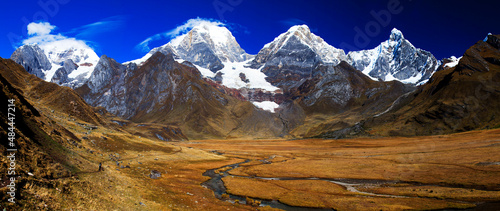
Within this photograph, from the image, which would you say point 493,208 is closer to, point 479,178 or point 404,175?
point 479,178

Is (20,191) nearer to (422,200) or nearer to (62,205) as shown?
(62,205)

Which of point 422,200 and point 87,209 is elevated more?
point 87,209

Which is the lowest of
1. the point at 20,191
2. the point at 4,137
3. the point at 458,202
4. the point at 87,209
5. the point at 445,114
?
the point at 458,202

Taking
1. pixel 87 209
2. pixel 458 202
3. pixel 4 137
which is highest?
pixel 4 137

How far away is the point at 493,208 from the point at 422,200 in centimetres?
857

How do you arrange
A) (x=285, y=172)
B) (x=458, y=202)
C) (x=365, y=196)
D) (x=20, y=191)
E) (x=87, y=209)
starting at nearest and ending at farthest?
(x=20, y=191) → (x=87, y=209) → (x=458, y=202) → (x=365, y=196) → (x=285, y=172)

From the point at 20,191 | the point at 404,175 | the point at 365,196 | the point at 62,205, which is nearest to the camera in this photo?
the point at 20,191

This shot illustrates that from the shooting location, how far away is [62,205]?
20.8 meters

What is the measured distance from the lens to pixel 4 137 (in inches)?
900

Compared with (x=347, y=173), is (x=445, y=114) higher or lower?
higher

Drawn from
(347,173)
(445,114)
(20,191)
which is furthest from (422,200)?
(445,114)

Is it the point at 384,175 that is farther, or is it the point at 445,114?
the point at 445,114

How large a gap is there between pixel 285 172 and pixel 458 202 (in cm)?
4374

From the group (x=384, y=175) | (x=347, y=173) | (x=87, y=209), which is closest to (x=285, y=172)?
(x=347, y=173)
